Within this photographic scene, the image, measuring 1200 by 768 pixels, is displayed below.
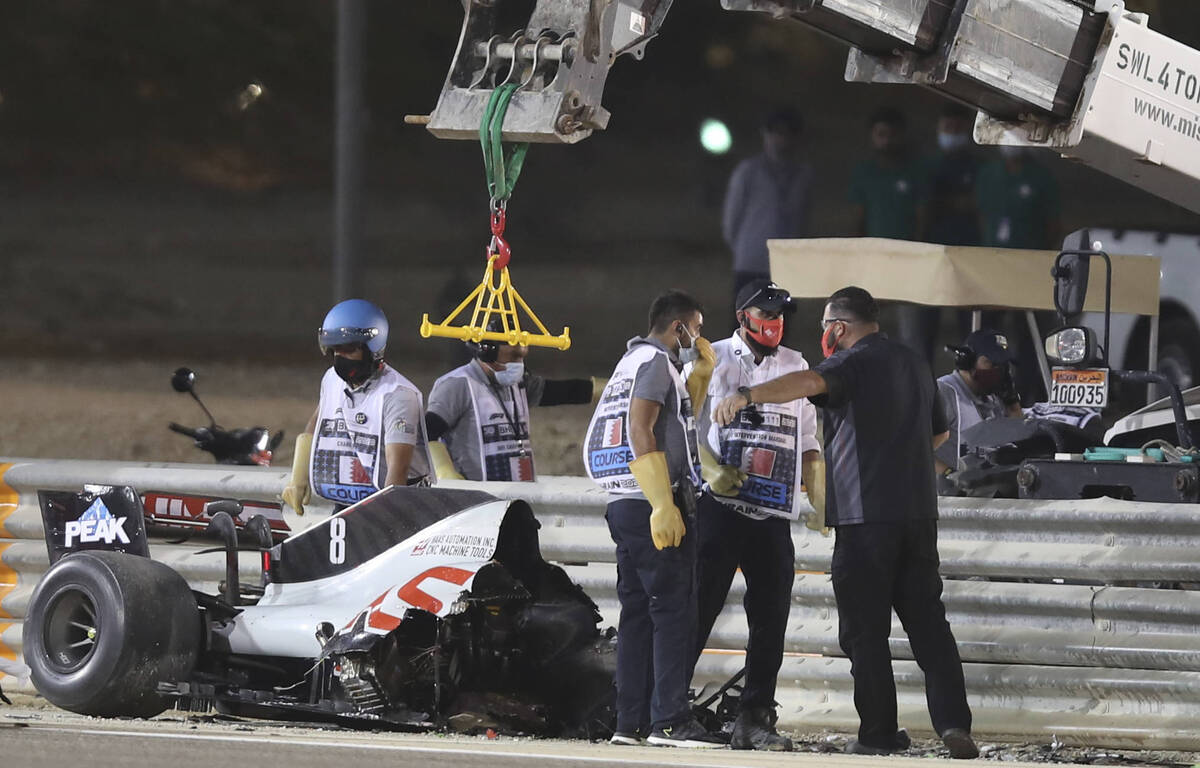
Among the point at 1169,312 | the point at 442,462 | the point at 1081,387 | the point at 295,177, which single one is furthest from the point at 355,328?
the point at 295,177

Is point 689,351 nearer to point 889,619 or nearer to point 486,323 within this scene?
point 889,619

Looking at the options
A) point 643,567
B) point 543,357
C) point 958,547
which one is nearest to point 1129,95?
point 958,547

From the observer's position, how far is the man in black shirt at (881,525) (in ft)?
24.7

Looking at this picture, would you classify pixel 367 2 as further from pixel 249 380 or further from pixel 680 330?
pixel 680 330

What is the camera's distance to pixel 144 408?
2239 centimetres

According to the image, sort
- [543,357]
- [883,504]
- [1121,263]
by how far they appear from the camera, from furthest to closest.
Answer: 1. [543,357]
2. [1121,263]
3. [883,504]

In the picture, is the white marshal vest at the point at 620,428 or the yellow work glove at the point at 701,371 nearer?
the white marshal vest at the point at 620,428

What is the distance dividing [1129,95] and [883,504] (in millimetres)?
2189

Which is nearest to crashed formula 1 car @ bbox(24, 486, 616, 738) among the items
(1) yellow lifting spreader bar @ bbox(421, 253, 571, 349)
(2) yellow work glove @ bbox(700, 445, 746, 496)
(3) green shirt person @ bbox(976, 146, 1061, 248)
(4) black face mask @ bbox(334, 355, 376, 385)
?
(2) yellow work glove @ bbox(700, 445, 746, 496)

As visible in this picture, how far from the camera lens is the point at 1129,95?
829 centimetres

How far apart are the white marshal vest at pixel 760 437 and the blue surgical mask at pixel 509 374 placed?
1795 mm

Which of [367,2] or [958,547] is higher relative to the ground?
[367,2]

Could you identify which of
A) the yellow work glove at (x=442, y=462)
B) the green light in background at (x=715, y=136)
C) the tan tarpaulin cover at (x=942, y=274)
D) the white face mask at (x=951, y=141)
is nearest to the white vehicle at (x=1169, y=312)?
the tan tarpaulin cover at (x=942, y=274)

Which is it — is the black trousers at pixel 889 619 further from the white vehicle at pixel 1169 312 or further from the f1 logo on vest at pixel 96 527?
the white vehicle at pixel 1169 312
